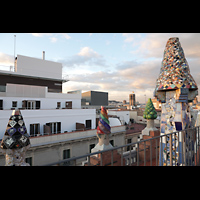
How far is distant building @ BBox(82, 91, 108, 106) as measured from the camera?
32.4 metres

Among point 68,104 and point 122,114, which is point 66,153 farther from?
point 122,114

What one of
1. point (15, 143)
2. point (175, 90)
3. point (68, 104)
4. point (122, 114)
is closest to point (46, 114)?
point (68, 104)

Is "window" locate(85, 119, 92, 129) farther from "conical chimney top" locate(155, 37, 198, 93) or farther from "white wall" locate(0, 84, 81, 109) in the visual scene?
"conical chimney top" locate(155, 37, 198, 93)

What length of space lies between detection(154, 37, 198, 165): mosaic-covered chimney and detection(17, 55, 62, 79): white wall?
59.7 feet

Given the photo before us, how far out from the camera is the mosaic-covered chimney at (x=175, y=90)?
4066mm

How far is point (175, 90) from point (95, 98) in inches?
1136

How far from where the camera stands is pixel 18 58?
1827 cm

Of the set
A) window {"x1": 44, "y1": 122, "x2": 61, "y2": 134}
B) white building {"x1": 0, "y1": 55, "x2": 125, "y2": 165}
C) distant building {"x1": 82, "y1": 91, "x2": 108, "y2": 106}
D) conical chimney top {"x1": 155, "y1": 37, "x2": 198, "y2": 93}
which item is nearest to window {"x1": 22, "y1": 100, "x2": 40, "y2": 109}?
white building {"x1": 0, "y1": 55, "x2": 125, "y2": 165}

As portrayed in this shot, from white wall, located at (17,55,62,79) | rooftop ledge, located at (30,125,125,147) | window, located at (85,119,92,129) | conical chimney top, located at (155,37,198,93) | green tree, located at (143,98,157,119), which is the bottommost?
rooftop ledge, located at (30,125,125,147)

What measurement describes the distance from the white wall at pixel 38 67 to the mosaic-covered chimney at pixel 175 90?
18198 millimetres

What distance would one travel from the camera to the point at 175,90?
4.22 m
